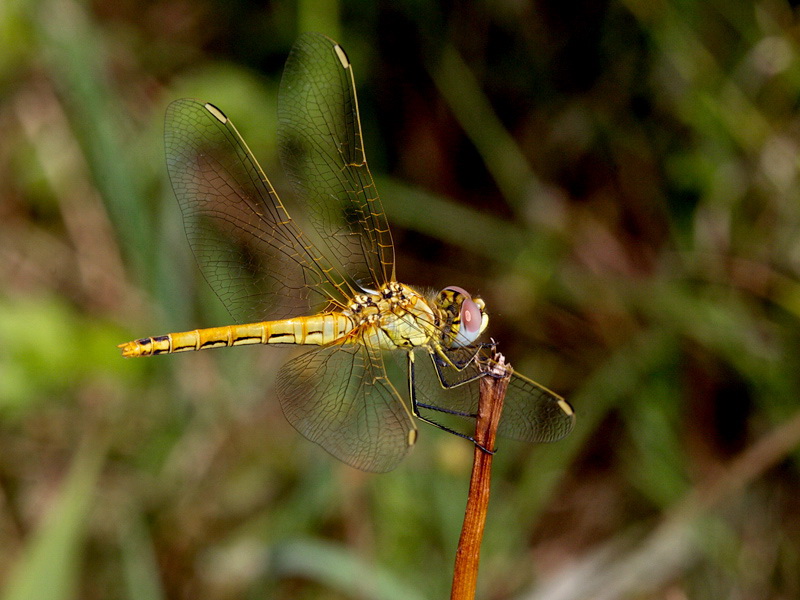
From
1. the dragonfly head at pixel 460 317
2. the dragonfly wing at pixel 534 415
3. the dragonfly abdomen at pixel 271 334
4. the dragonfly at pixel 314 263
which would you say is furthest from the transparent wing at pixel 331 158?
the dragonfly wing at pixel 534 415

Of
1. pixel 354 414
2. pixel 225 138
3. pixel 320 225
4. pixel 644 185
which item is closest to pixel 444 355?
pixel 354 414

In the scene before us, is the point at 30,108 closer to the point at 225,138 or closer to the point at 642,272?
the point at 225,138

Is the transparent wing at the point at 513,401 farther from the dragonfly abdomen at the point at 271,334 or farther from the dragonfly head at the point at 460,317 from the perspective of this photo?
the dragonfly abdomen at the point at 271,334

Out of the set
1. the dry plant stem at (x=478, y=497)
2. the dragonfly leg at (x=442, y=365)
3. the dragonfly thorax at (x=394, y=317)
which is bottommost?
the dry plant stem at (x=478, y=497)

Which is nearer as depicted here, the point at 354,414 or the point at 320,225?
the point at 354,414

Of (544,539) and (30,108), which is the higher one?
(30,108)

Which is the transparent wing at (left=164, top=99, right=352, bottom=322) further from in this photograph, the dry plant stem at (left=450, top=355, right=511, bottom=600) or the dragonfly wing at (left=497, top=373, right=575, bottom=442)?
the dry plant stem at (left=450, top=355, right=511, bottom=600)
